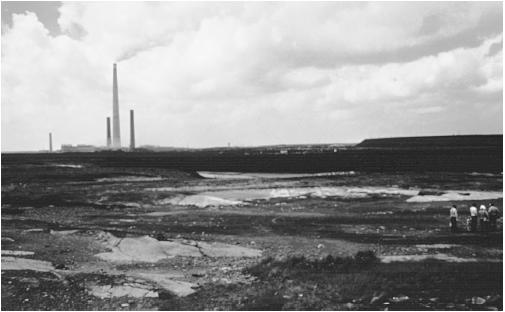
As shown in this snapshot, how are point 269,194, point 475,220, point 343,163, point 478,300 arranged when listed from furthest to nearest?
point 343,163, point 269,194, point 475,220, point 478,300

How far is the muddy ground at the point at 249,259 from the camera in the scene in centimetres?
865

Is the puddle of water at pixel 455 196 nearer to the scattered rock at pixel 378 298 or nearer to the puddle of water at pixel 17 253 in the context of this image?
the scattered rock at pixel 378 298

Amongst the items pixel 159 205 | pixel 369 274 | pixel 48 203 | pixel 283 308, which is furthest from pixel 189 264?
pixel 48 203

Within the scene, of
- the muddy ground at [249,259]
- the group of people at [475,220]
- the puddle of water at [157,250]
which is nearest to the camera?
the muddy ground at [249,259]

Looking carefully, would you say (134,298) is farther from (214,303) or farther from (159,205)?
(159,205)

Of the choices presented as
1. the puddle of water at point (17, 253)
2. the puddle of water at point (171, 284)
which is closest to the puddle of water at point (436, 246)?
the puddle of water at point (171, 284)

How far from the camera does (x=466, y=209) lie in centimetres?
2031

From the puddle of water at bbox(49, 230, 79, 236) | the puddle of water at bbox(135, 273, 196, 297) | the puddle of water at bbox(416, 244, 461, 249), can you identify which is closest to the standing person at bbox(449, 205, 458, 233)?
the puddle of water at bbox(416, 244, 461, 249)

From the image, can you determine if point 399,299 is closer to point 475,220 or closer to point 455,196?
point 475,220

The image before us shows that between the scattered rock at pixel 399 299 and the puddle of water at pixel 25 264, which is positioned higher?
the puddle of water at pixel 25 264

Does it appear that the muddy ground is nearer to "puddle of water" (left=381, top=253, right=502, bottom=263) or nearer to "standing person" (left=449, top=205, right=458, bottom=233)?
"puddle of water" (left=381, top=253, right=502, bottom=263)

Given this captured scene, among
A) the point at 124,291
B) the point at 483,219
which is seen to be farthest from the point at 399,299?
the point at 483,219

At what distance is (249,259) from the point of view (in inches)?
466

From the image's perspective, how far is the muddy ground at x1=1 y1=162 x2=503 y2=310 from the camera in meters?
8.65
